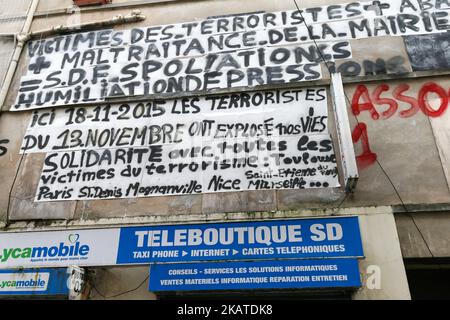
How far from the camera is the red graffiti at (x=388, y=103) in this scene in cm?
732

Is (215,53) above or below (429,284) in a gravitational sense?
above

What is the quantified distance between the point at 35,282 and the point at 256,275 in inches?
138

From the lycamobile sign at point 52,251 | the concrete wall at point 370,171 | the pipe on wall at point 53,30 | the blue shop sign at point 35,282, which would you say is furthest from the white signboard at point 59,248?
the pipe on wall at point 53,30

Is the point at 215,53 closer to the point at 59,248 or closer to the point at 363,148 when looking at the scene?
the point at 363,148

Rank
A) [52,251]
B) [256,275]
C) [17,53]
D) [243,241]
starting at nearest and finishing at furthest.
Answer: [256,275]
[243,241]
[52,251]
[17,53]

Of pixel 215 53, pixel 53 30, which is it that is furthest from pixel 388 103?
pixel 53 30

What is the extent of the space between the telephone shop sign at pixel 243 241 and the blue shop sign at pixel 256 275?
0.46ft

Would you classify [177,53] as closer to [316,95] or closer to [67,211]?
[316,95]

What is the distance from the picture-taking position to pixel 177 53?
28.7 ft

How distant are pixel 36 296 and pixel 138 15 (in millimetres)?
6179

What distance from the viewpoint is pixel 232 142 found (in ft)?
25.1

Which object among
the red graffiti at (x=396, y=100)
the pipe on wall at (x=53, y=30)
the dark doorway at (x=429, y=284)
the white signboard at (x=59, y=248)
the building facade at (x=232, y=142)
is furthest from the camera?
Result: the pipe on wall at (x=53, y=30)

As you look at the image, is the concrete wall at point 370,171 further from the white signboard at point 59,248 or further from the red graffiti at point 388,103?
the white signboard at point 59,248

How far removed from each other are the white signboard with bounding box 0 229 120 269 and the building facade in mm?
33
